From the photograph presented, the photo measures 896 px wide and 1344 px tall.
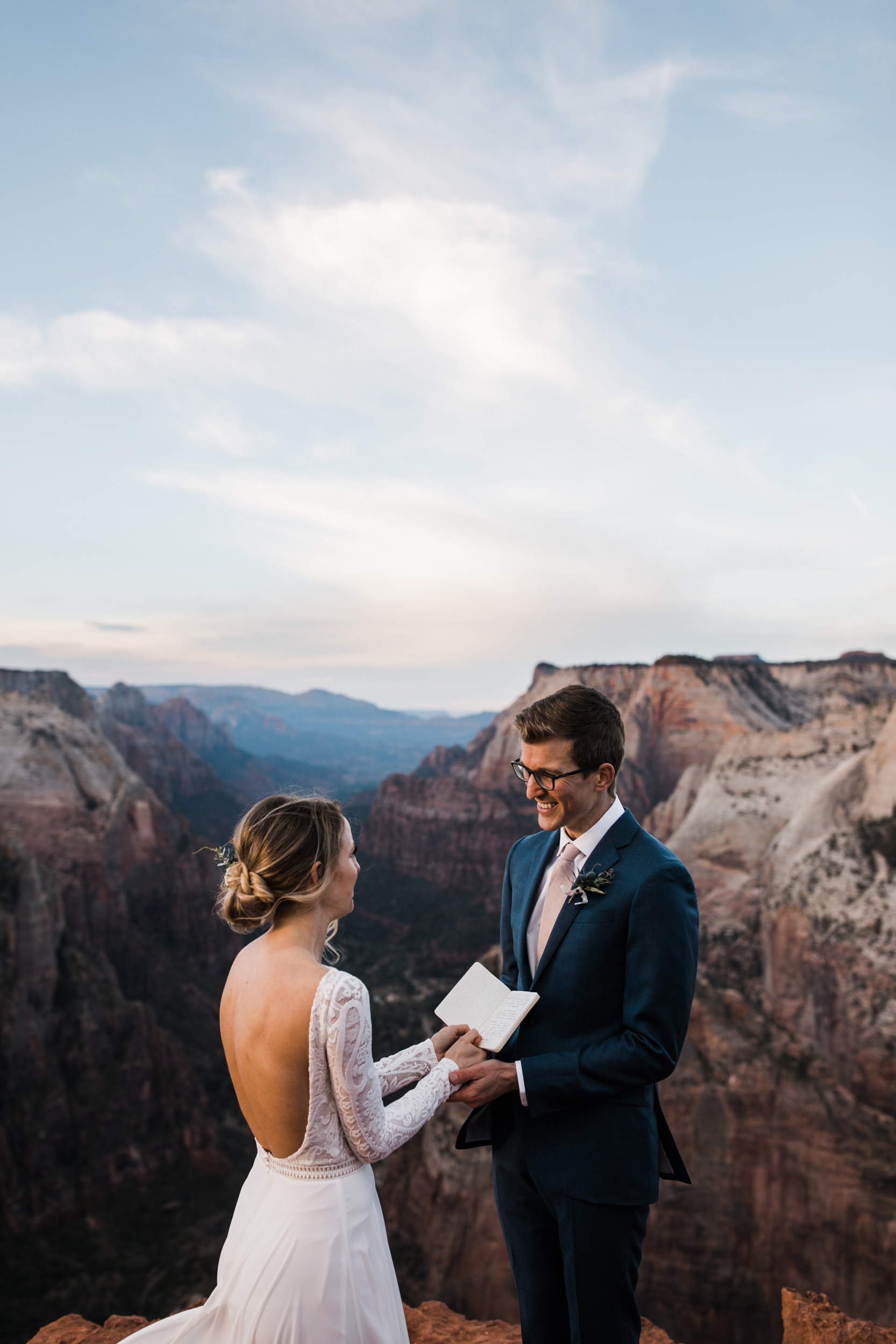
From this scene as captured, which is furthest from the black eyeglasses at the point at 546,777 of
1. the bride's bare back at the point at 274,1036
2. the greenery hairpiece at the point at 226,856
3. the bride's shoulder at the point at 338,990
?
the greenery hairpiece at the point at 226,856

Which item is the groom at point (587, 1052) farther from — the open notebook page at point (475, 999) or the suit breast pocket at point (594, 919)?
the open notebook page at point (475, 999)

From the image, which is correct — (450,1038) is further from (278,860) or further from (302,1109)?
(278,860)

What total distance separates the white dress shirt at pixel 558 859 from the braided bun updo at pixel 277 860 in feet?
3.33

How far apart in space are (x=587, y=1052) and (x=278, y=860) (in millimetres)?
1410

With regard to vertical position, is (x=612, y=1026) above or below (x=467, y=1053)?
above

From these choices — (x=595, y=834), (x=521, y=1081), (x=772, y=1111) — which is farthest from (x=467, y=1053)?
(x=772, y=1111)

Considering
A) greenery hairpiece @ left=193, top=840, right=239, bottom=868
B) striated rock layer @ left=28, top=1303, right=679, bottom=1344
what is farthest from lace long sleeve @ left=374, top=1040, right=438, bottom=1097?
striated rock layer @ left=28, top=1303, right=679, bottom=1344

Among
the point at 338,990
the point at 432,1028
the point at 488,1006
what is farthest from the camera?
the point at 432,1028

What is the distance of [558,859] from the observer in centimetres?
328

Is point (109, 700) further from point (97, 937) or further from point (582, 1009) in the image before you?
Result: point (582, 1009)

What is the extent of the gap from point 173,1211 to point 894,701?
95.0ft

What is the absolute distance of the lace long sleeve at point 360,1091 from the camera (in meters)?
2.56

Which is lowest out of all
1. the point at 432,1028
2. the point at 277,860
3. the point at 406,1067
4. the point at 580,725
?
the point at 432,1028

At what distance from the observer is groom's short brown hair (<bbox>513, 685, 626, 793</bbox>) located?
3.03m
